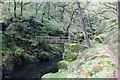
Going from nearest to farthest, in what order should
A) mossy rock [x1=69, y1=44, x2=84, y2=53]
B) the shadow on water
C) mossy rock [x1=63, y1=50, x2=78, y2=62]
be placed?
mossy rock [x1=63, y1=50, x2=78, y2=62] → mossy rock [x1=69, y1=44, x2=84, y2=53] → the shadow on water

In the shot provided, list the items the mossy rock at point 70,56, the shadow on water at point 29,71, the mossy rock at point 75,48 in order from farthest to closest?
the shadow on water at point 29,71
the mossy rock at point 75,48
the mossy rock at point 70,56

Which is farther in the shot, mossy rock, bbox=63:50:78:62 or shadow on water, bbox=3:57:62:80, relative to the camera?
shadow on water, bbox=3:57:62:80

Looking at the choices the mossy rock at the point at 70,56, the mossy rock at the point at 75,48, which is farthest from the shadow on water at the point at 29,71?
the mossy rock at the point at 75,48

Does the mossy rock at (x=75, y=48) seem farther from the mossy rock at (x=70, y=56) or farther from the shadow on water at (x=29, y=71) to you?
the shadow on water at (x=29, y=71)

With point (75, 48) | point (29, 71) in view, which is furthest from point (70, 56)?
point (29, 71)

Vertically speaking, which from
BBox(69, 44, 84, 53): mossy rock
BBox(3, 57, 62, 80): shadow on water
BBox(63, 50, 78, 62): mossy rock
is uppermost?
BBox(69, 44, 84, 53): mossy rock

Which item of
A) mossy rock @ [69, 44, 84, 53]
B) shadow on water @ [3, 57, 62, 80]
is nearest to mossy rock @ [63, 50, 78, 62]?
mossy rock @ [69, 44, 84, 53]

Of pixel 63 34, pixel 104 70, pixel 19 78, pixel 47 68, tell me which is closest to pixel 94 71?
pixel 104 70

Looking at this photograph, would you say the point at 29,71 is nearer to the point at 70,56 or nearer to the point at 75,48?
the point at 70,56

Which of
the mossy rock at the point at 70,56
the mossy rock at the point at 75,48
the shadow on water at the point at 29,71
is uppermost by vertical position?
the mossy rock at the point at 75,48

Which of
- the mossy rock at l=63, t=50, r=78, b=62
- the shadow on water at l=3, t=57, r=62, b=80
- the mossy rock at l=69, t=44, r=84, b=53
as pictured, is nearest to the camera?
the mossy rock at l=63, t=50, r=78, b=62

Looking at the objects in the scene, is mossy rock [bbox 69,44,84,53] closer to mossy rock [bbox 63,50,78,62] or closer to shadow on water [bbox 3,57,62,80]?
mossy rock [bbox 63,50,78,62]

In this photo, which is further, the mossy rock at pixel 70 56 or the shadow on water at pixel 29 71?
the shadow on water at pixel 29 71

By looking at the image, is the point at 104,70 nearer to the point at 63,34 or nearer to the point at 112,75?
the point at 112,75
